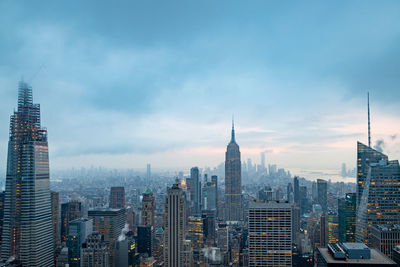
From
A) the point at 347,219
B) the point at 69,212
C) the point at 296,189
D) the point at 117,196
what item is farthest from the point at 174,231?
the point at 296,189

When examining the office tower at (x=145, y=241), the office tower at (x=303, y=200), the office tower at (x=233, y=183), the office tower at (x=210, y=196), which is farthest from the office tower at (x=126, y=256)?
the office tower at (x=303, y=200)

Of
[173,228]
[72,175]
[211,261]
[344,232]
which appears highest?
[72,175]

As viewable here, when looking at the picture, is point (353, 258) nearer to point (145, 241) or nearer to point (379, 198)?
point (379, 198)

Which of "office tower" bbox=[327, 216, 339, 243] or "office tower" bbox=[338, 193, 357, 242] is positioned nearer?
"office tower" bbox=[338, 193, 357, 242]

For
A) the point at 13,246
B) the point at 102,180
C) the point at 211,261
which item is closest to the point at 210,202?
the point at 102,180

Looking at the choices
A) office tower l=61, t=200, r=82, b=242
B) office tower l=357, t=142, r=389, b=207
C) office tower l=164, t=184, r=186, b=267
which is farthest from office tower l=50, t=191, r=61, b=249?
office tower l=357, t=142, r=389, b=207

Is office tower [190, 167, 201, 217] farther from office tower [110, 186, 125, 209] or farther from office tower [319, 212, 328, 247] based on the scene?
office tower [319, 212, 328, 247]

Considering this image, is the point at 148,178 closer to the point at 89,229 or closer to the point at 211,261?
the point at 89,229
